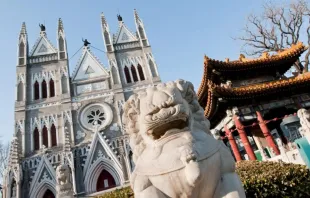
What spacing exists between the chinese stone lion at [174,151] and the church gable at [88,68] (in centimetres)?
2061

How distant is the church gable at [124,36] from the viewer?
2440 cm

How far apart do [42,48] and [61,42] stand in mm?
2057

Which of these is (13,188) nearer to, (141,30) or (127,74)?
(127,74)

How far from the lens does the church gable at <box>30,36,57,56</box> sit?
2299cm

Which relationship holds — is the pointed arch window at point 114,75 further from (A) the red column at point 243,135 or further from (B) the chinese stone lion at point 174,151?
(B) the chinese stone lion at point 174,151

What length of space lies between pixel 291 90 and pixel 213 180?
894 centimetres

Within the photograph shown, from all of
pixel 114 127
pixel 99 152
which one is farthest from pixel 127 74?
pixel 99 152

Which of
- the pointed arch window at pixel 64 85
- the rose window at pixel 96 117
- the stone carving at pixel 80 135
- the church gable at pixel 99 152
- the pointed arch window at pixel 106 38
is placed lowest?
the church gable at pixel 99 152

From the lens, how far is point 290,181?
4.30m

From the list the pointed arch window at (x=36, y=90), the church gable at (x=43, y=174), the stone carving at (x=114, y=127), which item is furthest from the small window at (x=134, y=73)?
the church gable at (x=43, y=174)

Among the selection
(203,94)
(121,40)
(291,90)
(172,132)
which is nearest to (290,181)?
(172,132)

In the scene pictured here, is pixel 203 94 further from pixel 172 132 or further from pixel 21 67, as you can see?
pixel 21 67

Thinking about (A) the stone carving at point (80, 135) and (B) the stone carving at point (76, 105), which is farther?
(B) the stone carving at point (76, 105)

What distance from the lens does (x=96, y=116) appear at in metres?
20.1
